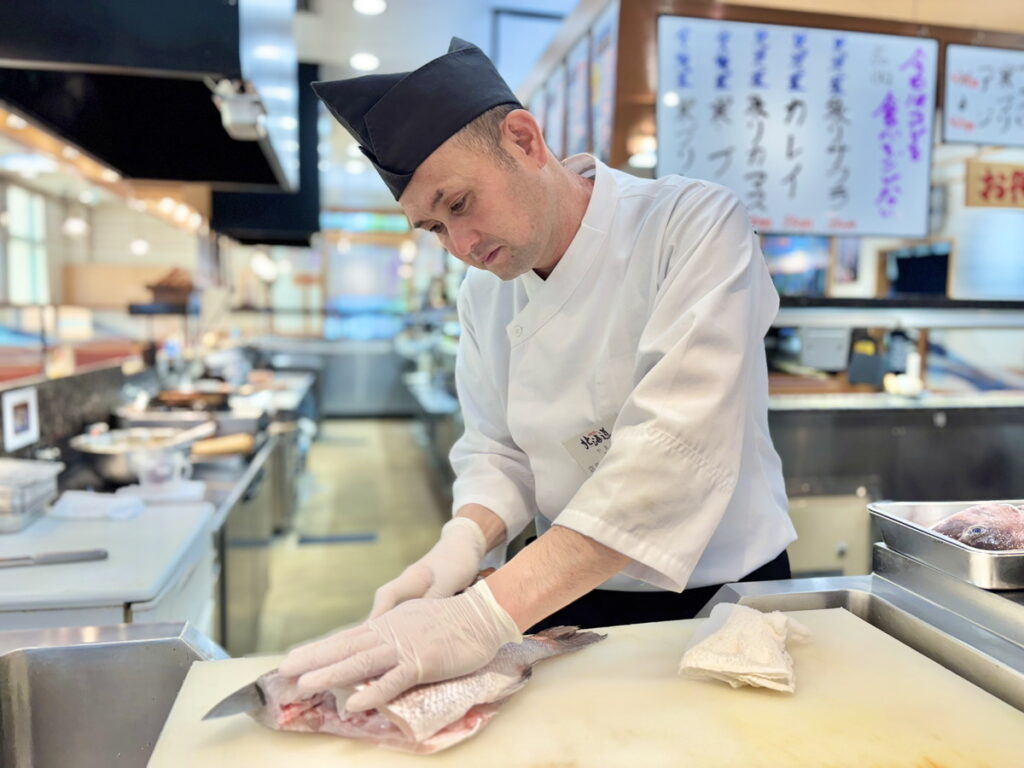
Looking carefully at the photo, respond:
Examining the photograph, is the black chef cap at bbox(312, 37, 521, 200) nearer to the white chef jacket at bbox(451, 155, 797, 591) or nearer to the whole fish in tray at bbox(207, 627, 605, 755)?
the white chef jacket at bbox(451, 155, 797, 591)

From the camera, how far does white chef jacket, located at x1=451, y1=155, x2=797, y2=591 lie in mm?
993

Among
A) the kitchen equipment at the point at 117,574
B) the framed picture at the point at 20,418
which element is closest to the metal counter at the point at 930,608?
the kitchen equipment at the point at 117,574

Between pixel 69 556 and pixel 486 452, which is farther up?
pixel 486 452

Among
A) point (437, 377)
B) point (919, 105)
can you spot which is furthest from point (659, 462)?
point (437, 377)

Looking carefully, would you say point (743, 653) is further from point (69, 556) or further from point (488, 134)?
point (69, 556)

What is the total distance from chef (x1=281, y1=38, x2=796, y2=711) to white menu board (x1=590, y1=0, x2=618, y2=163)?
1575mm

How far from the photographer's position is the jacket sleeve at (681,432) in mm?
981

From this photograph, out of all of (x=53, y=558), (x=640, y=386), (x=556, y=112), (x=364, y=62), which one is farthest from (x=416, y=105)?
(x=364, y=62)

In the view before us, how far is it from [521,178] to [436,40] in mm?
4734

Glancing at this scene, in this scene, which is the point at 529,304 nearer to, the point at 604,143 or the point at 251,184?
the point at 604,143

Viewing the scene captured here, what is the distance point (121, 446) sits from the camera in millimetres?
2744

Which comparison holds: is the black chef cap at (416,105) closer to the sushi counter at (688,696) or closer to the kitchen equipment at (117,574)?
the sushi counter at (688,696)

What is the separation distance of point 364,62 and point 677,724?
572 centimetres

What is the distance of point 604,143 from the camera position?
2.94m
